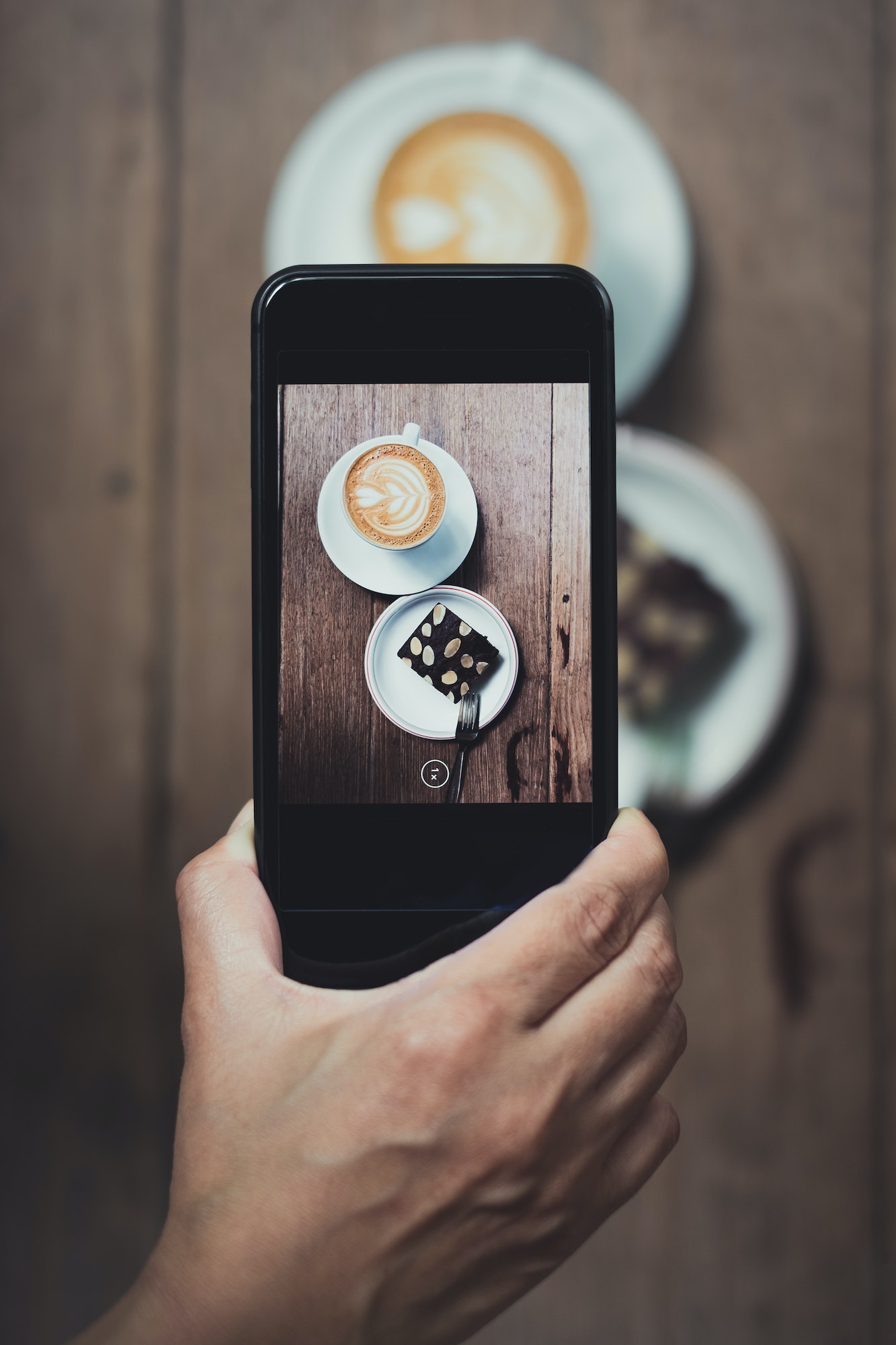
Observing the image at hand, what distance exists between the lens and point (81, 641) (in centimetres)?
41

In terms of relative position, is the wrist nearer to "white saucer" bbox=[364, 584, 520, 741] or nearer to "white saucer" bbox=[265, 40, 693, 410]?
"white saucer" bbox=[364, 584, 520, 741]

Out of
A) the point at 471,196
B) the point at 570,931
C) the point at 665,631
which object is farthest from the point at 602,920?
the point at 471,196

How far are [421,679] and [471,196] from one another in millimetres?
248

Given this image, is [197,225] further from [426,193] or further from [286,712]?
[286,712]

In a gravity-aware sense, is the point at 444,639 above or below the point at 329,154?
below

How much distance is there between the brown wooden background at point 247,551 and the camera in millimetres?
401

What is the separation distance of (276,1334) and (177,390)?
1.23 ft

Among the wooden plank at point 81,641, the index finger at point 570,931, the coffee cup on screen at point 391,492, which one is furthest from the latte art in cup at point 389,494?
the wooden plank at point 81,641

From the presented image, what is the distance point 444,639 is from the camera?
9.2 inches

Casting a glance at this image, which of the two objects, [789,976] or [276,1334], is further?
[789,976]

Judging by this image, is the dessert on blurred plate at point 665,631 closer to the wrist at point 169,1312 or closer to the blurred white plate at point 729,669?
the blurred white plate at point 729,669

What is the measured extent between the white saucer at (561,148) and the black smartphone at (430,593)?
148mm

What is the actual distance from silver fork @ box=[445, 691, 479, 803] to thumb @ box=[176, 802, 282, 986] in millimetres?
58

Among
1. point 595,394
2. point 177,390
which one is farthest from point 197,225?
point 595,394
